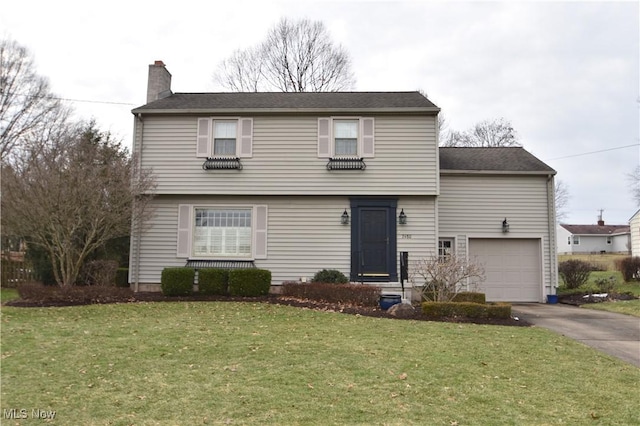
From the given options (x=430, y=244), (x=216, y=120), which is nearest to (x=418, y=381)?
(x=430, y=244)

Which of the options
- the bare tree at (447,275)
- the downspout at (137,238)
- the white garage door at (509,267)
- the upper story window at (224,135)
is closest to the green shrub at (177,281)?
the downspout at (137,238)

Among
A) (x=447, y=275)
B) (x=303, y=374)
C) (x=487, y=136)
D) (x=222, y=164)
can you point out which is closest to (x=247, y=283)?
(x=222, y=164)

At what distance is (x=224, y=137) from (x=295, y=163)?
238 centimetres

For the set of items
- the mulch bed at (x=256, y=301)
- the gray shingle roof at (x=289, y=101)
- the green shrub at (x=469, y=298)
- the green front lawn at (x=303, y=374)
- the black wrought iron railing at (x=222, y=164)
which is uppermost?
the gray shingle roof at (x=289, y=101)

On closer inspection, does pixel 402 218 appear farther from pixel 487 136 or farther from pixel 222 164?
pixel 487 136

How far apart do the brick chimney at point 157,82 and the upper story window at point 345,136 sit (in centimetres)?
612

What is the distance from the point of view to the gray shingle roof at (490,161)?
1480cm

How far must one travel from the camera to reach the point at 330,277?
41.9 ft

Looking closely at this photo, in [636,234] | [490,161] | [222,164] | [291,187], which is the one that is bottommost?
[636,234]

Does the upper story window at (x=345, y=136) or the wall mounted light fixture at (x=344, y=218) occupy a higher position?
the upper story window at (x=345, y=136)

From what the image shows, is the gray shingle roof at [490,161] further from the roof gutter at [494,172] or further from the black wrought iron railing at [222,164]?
the black wrought iron railing at [222,164]

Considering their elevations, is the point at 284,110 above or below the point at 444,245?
above

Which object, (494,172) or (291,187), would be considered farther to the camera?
(494,172)

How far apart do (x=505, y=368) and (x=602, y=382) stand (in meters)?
1.11
